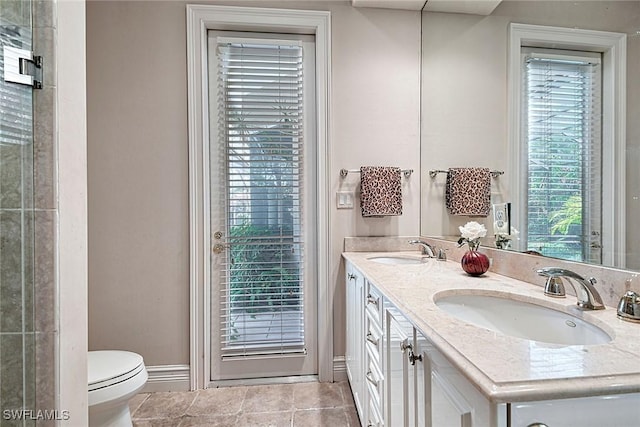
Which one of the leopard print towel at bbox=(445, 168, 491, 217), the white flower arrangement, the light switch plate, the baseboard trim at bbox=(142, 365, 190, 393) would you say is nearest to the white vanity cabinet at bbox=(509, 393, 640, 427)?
the white flower arrangement

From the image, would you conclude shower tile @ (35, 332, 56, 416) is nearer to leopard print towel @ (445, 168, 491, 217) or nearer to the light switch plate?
the light switch plate

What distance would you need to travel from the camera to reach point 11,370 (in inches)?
35.6

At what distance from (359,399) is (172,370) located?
123 cm

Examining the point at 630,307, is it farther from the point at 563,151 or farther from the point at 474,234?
the point at 474,234

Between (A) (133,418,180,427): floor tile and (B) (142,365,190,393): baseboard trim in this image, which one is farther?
(B) (142,365,190,393): baseboard trim

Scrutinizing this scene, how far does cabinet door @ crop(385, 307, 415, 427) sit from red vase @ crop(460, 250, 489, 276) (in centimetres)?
48

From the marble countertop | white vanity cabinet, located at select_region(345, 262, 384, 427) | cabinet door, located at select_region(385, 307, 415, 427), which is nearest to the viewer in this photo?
the marble countertop

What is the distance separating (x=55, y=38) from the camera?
0.93 metres

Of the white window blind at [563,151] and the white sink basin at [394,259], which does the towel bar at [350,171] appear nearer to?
the white sink basin at [394,259]

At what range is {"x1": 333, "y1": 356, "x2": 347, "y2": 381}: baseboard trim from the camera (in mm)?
2035

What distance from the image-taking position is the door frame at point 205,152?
6.41 feet

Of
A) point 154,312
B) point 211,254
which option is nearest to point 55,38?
point 211,254

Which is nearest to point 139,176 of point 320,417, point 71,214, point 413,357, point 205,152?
point 205,152

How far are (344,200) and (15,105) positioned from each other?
5.25 ft
